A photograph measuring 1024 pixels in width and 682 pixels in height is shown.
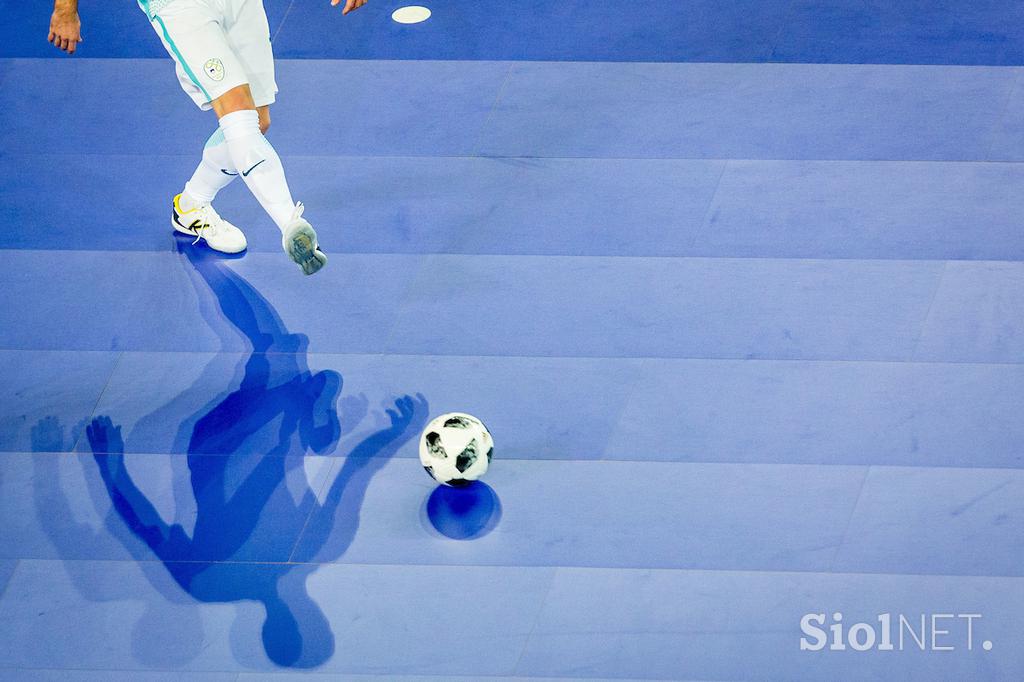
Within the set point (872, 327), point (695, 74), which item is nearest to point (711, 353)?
point (872, 327)

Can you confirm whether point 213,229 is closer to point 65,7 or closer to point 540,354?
point 65,7

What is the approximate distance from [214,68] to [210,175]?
2.47ft

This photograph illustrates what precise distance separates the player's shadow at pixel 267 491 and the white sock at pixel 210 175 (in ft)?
2.37

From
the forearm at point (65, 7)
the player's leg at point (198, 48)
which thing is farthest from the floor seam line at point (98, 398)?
the forearm at point (65, 7)

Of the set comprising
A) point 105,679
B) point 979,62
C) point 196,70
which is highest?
point 196,70

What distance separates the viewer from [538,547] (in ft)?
14.4

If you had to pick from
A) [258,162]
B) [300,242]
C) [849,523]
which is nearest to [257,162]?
[258,162]

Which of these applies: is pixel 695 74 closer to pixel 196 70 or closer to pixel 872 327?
pixel 872 327

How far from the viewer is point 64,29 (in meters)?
4.98

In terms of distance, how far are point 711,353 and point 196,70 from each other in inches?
93.0

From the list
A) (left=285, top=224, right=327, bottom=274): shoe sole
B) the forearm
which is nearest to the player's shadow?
(left=285, top=224, right=327, bottom=274): shoe sole

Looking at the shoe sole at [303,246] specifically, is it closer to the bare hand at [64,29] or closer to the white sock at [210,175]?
the white sock at [210,175]

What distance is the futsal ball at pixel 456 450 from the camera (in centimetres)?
448

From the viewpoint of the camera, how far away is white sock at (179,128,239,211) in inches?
215
